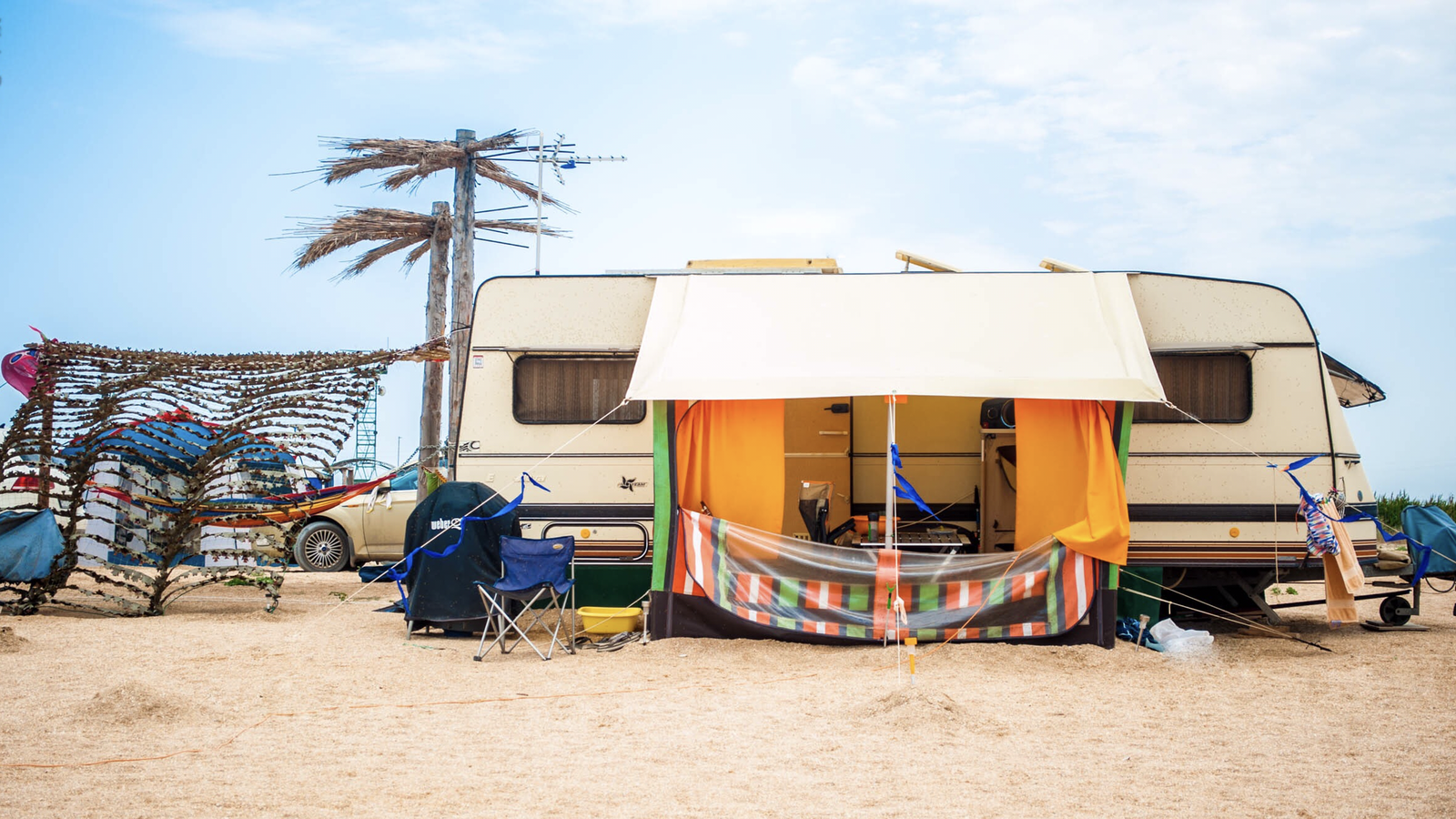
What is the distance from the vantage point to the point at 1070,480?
293 inches

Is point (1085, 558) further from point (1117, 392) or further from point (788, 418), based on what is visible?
point (788, 418)

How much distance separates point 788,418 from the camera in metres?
9.29

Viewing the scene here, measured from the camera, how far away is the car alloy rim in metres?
A: 12.8

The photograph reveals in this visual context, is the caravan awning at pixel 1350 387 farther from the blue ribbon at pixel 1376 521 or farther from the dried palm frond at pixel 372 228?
the dried palm frond at pixel 372 228

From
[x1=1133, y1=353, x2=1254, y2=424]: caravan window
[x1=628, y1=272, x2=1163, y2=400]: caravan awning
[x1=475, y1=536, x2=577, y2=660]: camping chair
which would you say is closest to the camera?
[x1=628, y1=272, x2=1163, y2=400]: caravan awning

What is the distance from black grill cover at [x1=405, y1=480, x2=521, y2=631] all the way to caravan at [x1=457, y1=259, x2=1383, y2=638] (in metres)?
0.38

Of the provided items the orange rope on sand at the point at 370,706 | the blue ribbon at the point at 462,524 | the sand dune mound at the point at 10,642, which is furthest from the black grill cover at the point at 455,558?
the sand dune mound at the point at 10,642

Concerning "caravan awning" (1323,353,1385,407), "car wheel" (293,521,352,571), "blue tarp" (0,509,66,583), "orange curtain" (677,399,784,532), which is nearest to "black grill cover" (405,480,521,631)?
"orange curtain" (677,399,784,532)

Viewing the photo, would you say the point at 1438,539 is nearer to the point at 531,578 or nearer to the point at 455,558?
the point at 531,578

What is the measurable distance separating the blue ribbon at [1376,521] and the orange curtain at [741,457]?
330cm

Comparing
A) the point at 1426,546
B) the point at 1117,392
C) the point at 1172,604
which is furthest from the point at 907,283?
the point at 1426,546

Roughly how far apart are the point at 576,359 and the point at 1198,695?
4.57 metres

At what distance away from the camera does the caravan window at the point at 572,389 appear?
26.7ft

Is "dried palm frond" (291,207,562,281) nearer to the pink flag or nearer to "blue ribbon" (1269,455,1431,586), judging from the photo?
the pink flag
